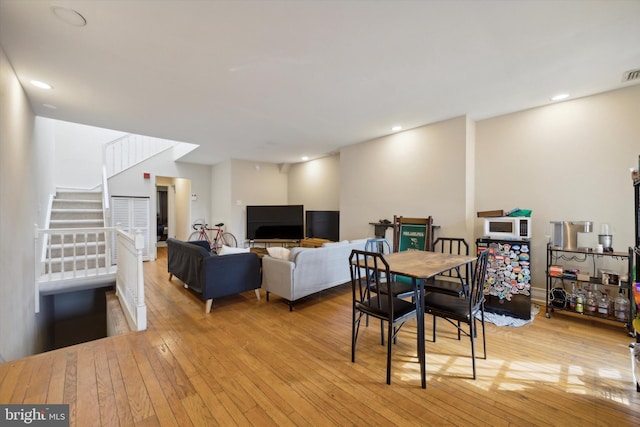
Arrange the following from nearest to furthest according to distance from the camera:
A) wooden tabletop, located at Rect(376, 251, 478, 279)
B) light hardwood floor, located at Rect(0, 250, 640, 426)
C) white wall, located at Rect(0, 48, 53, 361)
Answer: light hardwood floor, located at Rect(0, 250, 640, 426), wooden tabletop, located at Rect(376, 251, 478, 279), white wall, located at Rect(0, 48, 53, 361)

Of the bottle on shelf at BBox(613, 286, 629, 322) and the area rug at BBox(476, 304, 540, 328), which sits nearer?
the bottle on shelf at BBox(613, 286, 629, 322)

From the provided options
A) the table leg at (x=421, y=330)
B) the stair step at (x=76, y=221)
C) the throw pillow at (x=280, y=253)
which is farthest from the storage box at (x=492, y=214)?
the stair step at (x=76, y=221)

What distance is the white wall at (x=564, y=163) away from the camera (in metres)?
3.05

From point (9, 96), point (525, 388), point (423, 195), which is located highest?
point (9, 96)

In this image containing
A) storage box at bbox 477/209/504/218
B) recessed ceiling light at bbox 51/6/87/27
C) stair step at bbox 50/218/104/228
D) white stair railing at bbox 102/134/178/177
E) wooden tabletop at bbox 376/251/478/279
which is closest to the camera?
recessed ceiling light at bbox 51/6/87/27

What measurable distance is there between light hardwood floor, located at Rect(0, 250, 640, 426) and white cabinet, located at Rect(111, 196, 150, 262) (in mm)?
4481

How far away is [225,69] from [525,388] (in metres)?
3.83

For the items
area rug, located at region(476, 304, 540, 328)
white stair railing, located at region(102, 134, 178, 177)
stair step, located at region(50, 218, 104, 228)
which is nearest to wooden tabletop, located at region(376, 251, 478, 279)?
area rug, located at region(476, 304, 540, 328)

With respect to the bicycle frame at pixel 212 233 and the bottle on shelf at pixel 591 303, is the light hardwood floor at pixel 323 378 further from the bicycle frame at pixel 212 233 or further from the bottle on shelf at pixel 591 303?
the bicycle frame at pixel 212 233

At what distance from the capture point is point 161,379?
2.02 meters

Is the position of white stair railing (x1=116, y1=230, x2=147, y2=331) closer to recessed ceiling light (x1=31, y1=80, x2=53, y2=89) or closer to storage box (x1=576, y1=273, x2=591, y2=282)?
recessed ceiling light (x1=31, y1=80, x2=53, y2=89)

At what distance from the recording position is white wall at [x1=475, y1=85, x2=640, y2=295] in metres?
3.05

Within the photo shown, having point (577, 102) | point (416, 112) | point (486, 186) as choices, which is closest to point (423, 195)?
point (486, 186)

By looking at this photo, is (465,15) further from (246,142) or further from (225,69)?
(246,142)
